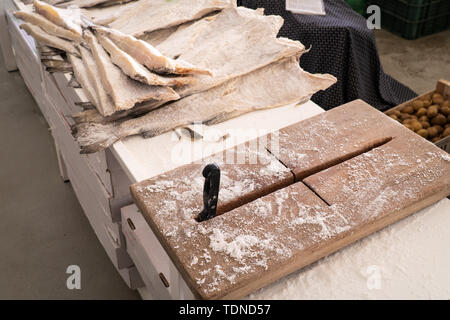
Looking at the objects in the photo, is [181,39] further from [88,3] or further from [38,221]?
[38,221]

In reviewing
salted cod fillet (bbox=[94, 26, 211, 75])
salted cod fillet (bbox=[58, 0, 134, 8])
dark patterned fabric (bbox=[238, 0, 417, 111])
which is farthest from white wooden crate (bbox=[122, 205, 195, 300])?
dark patterned fabric (bbox=[238, 0, 417, 111])

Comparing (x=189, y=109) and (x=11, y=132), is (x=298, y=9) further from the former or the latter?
(x=11, y=132)

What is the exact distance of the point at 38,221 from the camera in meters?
2.60

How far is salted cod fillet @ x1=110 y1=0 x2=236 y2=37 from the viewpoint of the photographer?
1899 millimetres

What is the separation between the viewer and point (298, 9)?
110 inches

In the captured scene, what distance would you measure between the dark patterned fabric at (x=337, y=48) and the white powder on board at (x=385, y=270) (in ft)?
5.55

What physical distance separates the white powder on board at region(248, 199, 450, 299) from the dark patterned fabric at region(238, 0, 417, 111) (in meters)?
1.69

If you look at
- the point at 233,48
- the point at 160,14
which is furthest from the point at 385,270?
the point at 160,14

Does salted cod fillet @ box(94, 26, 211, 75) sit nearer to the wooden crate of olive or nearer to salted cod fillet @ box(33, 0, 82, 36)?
salted cod fillet @ box(33, 0, 82, 36)

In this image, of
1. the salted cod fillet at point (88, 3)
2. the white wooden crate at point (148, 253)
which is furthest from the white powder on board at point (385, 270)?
Result: the salted cod fillet at point (88, 3)

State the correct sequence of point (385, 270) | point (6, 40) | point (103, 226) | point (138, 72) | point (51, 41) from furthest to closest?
point (6, 40), point (103, 226), point (51, 41), point (138, 72), point (385, 270)

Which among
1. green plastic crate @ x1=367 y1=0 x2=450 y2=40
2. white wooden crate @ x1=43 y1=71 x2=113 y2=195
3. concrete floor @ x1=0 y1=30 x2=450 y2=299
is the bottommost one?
concrete floor @ x1=0 y1=30 x2=450 y2=299

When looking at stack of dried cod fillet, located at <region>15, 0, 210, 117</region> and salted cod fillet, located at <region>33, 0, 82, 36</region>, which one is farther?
salted cod fillet, located at <region>33, 0, 82, 36</region>

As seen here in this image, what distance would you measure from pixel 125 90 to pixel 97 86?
0.39 ft
